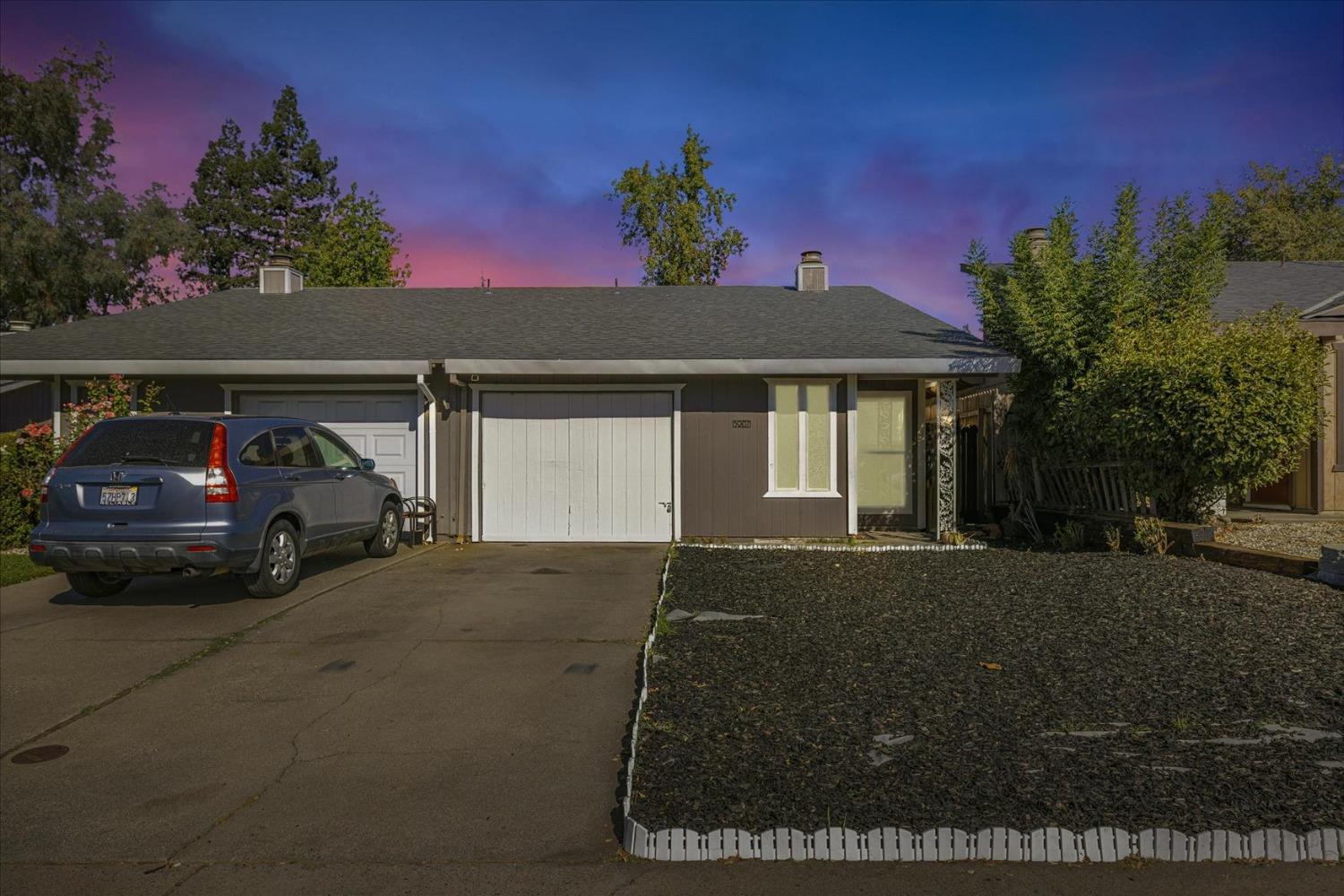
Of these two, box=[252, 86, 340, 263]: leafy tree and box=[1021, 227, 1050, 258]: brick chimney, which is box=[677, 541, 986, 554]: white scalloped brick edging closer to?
box=[1021, 227, 1050, 258]: brick chimney

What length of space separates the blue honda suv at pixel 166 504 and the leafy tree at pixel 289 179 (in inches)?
1332

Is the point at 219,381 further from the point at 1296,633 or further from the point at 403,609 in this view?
the point at 1296,633

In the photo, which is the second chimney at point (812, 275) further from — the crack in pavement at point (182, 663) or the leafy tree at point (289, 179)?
the leafy tree at point (289, 179)

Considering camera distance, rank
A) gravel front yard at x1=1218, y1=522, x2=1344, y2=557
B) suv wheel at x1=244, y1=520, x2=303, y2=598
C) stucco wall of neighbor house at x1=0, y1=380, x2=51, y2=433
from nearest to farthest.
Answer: suv wheel at x1=244, y1=520, x2=303, y2=598 < gravel front yard at x1=1218, y1=522, x2=1344, y2=557 < stucco wall of neighbor house at x1=0, y1=380, x2=51, y2=433

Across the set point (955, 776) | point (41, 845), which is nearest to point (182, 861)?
point (41, 845)

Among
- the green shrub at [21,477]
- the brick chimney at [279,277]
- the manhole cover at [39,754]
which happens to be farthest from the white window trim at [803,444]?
the brick chimney at [279,277]

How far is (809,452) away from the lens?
12.5 m

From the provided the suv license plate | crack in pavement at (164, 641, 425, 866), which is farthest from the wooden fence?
the suv license plate

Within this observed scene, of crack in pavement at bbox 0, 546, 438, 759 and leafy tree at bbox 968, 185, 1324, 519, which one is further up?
leafy tree at bbox 968, 185, 1324, 519

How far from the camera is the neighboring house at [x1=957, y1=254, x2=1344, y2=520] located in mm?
12414

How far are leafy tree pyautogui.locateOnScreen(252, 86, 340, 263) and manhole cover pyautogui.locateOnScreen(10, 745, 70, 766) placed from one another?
37367 millimetres

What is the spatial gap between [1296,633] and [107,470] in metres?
9.11

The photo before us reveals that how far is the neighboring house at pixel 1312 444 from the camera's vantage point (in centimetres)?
1241

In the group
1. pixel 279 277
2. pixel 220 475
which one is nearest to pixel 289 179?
pixel 279 277
